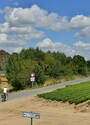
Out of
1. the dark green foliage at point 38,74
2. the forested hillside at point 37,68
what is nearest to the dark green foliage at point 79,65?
the forested hillside at point 37,68

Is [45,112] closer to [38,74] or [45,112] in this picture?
[45,112]

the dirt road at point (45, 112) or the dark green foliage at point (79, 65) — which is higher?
the dark green foliage at point (79, 65)

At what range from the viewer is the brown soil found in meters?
12.9

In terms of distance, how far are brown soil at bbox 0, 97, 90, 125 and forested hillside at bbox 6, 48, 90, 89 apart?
1502 cm

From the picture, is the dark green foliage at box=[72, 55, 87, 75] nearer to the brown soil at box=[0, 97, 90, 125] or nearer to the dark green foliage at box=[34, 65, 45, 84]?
the dark green foliage at box=[34, 65, 45, 84]

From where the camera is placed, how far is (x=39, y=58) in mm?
53719

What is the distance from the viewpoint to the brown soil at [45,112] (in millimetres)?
12883

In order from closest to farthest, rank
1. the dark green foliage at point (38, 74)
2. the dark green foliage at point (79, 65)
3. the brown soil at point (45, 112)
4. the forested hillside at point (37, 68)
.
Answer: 1. the brown soil at point (45, 112)
2. the forested hillside at point (37, 68)
3. the dark green foliage at point (38, 74)
4. the dark green foliage at point (79, 65)

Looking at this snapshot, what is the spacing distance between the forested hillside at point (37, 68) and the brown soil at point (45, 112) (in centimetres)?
1502

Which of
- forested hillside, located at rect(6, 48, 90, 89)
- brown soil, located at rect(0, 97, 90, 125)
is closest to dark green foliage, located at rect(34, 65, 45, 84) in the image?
forested hillside, located at rect(6, 48, 90, 89)

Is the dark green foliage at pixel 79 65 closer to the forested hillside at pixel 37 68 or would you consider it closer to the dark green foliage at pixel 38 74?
the forested hillside at pixel 37 68

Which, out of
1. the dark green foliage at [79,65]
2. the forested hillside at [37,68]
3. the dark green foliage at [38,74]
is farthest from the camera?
the dark green foliage at [79,65]

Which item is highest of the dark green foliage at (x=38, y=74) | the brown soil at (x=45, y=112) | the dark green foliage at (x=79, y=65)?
the dark green foliage at (x=79, y=65)

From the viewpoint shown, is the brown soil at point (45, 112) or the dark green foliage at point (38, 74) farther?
the dark green foliage at point (38, 74)
